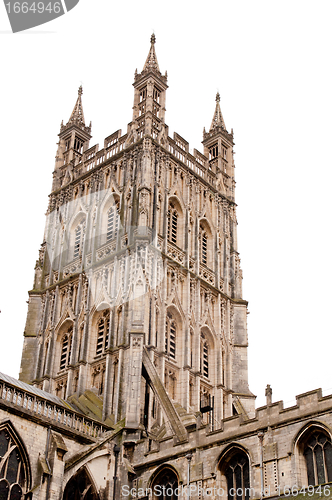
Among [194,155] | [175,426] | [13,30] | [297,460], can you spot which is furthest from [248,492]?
[194,155]

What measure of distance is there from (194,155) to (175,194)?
561 cm

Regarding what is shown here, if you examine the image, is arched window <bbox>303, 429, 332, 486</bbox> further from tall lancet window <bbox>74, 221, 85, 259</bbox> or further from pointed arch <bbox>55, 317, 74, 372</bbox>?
tall lancet window <bbox>74, 221, 85, 259</bbox>

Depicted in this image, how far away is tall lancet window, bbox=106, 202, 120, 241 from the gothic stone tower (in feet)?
0.31

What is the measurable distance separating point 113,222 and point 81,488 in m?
18.4

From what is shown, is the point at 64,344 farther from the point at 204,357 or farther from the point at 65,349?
the point at 204,357

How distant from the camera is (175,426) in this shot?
1225 inches

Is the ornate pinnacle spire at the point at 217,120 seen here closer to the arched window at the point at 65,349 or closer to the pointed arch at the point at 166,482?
the arched window at the point at 65,349

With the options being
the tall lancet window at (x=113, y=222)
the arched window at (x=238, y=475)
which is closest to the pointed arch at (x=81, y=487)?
the arched window at (x=238, y=475)

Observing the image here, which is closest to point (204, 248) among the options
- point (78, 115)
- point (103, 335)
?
point (103, 335)

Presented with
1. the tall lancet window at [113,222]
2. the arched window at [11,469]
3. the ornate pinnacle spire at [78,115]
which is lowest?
the arched window at [11,469]

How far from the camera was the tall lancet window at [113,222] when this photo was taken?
4266 cm

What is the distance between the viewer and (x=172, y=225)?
4425 cm

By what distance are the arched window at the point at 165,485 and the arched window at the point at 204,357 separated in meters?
11.8

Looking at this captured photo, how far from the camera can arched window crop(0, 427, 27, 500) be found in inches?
1014
